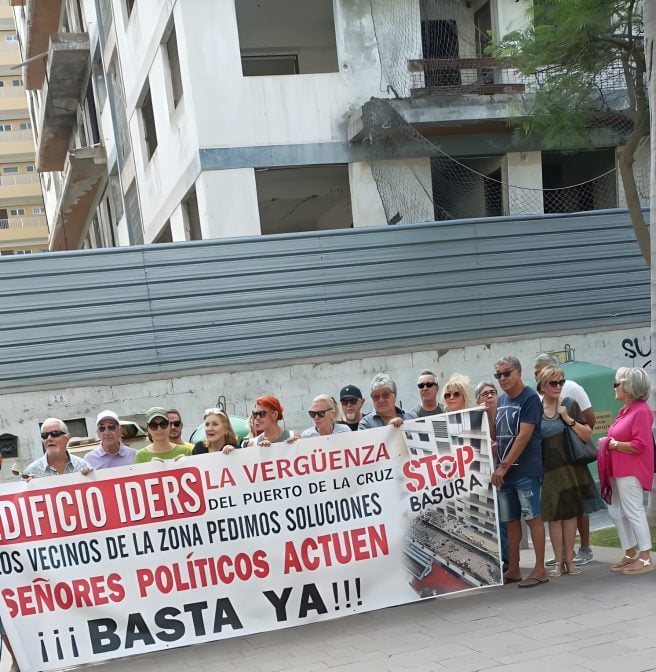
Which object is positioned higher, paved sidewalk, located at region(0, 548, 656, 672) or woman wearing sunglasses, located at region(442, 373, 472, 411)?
woman wearing sunglasses, located at region(442, 373, 472, 411)

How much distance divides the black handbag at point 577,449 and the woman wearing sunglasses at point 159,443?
115 inches

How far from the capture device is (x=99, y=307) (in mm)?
10562

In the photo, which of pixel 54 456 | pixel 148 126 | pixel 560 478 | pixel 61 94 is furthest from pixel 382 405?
pixel 61 94

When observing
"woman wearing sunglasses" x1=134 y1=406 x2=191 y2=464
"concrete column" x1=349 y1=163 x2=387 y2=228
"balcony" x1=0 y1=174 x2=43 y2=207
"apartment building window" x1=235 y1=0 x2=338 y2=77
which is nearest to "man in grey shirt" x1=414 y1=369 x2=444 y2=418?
"woman wearing sunglasses" x1=134 y1=406 x2=191 y2=464

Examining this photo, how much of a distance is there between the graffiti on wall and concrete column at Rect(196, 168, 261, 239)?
6.10m

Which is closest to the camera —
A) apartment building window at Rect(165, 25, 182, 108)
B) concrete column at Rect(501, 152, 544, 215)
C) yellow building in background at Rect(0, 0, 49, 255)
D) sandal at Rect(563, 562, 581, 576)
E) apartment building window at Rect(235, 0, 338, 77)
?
sandal at Rect(563, 562, 581, 576)

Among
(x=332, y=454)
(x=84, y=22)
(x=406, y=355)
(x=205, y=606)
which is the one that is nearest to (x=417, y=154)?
(x=406, y=355)

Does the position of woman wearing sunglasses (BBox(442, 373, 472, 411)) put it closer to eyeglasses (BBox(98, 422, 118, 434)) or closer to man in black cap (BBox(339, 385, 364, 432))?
man in black cap (BBox(339, 385, 364, 432))

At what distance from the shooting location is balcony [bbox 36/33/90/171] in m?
22.3

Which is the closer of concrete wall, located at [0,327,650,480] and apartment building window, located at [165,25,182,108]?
concrete wall, located at [0,327,650,480]

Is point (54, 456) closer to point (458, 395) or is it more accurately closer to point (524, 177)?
point (458, 395)

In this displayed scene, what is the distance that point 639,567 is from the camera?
6227mm

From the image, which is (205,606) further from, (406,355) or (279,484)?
(406,355)

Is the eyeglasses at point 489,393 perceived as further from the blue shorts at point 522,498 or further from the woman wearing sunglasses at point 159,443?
the woman wearing sunglasses at point 159,443
